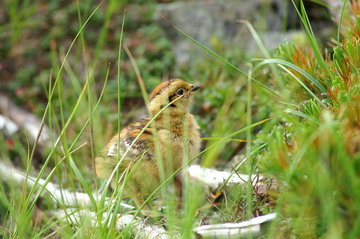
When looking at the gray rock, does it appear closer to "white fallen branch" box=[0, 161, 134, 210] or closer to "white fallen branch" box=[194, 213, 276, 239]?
"white fallen branch" box=[0, 161, 134, 210]

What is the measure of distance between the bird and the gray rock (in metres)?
2.86

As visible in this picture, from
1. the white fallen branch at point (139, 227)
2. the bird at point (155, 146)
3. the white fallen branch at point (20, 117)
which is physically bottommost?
the white fallen branch at point (20, 117)

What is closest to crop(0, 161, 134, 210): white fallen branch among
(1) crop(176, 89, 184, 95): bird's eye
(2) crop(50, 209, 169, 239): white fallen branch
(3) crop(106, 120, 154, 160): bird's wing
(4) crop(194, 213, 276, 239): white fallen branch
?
(2) crop(50, 209, 169, 239): white fallen branch

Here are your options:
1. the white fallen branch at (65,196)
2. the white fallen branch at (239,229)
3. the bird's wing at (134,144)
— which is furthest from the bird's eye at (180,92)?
the white fallen branch at (239,229)

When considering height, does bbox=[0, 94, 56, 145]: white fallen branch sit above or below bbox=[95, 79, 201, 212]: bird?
below

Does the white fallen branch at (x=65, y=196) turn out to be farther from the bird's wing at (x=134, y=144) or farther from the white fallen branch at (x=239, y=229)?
the white fallen branch at (x=239, y=229)

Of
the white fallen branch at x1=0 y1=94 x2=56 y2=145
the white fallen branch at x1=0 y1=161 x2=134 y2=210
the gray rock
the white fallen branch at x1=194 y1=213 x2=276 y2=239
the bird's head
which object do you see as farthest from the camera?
the gray rock

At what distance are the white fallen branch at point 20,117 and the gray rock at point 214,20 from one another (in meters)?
2.14

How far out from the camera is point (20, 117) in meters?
6.73

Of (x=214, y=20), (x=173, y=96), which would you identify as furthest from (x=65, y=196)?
(x=214, y=20)

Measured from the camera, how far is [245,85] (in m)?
5.86

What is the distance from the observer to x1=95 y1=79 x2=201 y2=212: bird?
158 inches

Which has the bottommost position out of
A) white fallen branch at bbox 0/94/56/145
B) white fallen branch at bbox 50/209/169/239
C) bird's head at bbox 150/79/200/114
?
white fallen branch at bbox 0/94/56/145

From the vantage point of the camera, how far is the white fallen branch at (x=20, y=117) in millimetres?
6129
